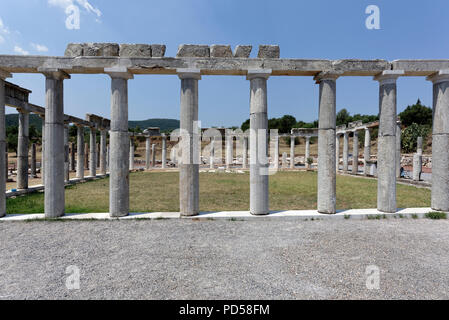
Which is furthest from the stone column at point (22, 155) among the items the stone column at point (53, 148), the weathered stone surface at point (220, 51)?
the weathered stone surface at point (220, 51)

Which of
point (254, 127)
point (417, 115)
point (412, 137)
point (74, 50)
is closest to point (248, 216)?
point (254, 127)

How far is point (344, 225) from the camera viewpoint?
7539 mm

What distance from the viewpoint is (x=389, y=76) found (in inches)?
→ 335

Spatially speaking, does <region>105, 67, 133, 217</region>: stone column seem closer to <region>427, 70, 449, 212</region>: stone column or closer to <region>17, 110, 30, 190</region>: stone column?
<region>17, 110, 30, 190</region>: stone column

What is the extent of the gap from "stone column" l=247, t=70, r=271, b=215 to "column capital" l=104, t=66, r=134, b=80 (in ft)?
14.3

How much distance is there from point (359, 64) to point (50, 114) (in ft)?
37.4

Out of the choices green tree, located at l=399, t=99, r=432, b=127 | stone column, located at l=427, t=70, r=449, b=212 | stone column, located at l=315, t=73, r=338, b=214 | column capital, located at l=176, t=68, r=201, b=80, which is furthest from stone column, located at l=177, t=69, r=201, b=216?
green tree, located at l=399, t=99, r=432, b=127

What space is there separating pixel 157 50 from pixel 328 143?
7143 mm

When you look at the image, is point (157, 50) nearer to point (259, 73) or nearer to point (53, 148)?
point (259, 73)

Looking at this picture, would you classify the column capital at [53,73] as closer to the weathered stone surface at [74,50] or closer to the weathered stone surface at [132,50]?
the weathered stone surface at [74,50]

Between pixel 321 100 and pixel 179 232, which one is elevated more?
pixel 321 100
